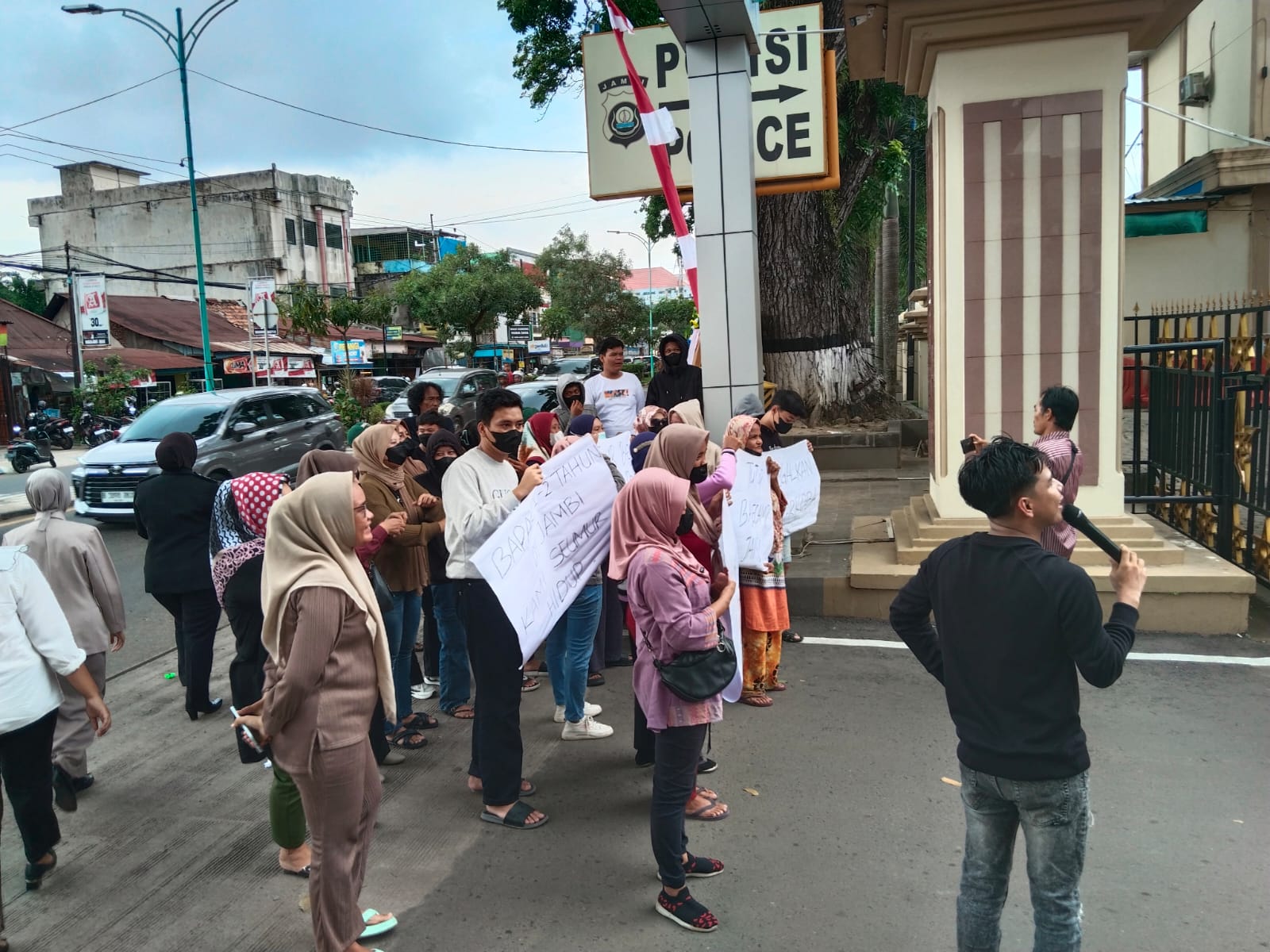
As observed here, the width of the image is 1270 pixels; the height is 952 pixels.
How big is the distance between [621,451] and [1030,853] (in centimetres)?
370

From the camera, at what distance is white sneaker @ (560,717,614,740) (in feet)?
16.8

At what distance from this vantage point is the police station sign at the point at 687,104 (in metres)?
7.99

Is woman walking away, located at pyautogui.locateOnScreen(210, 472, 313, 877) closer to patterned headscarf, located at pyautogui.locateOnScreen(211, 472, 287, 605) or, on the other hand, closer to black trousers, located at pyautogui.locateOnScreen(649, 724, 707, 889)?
patterned headscarf, located at pyautogui.locateOnScreen(211, 472, 287, 605)

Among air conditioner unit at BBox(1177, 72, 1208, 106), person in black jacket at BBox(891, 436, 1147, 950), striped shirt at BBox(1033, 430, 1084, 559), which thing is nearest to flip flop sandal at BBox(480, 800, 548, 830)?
person in black jacket at BBox(891, 436, 1147, 950)

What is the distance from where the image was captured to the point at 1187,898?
3424mm

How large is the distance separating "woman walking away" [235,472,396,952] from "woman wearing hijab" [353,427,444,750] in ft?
5.73

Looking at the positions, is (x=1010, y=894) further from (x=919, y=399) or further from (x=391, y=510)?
(x=919, y=399)

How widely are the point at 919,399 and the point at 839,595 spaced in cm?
1583

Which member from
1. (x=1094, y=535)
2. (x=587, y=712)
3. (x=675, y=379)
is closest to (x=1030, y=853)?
(x=1094, y=535)

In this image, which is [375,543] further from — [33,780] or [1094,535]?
[1094,535]

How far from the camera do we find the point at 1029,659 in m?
2.54

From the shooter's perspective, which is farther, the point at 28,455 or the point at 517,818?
the point at 28,455

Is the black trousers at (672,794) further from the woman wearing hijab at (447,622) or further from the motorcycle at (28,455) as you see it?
the motorcycle at (28,455)

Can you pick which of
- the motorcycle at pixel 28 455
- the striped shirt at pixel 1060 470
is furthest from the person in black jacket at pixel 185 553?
the motorcycle at pixel 28 455
